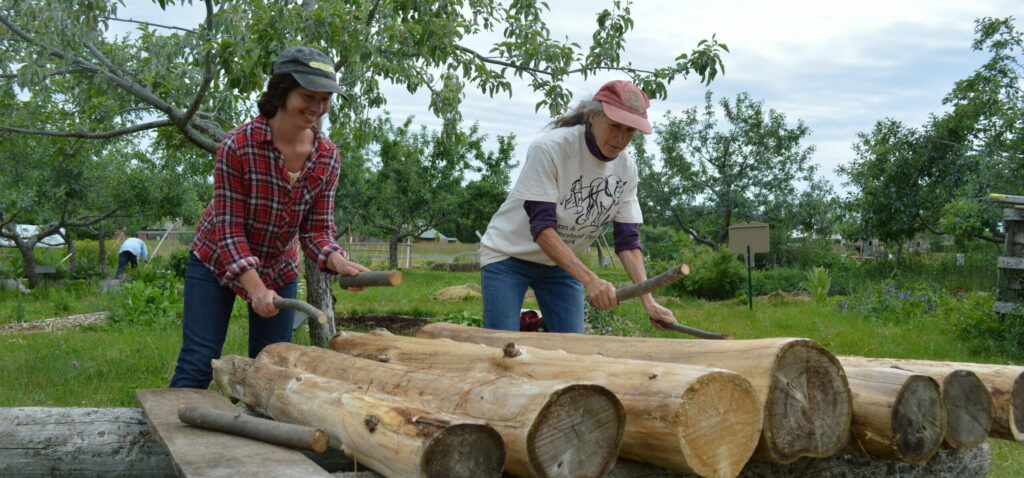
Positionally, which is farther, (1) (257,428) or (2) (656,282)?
(2) (656,282)

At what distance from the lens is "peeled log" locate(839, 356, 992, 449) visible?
2.47m

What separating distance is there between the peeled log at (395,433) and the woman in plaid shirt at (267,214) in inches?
27.3

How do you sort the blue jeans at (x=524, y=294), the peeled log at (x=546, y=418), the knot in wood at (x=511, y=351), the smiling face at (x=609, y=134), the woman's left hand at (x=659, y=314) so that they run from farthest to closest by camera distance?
the blue jeans at (x=524, y=294)
the woman's left hand at (x=659, y=314)
the smiling face at (x=609, y=134)
the knot in wood at (x=511, y=351)
the peeled log at (x=546, y=418)

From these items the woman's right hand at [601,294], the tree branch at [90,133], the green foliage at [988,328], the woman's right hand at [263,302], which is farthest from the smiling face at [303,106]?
the green foliage at [988,328]

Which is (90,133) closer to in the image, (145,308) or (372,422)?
(145,308)

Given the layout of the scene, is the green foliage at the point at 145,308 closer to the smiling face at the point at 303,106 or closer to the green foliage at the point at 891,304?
the smiling face at the point at 303,106

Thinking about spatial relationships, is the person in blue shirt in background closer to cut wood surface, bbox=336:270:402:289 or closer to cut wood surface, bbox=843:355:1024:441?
cut wood surface, bbox=336:270:402:289

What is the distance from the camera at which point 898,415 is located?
2.25m

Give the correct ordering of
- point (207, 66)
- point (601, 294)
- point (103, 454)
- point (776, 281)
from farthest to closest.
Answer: point (776, 281) → point (207, 66) → point (601, 294) → point (103, 454)

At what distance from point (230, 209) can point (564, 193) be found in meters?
1.40

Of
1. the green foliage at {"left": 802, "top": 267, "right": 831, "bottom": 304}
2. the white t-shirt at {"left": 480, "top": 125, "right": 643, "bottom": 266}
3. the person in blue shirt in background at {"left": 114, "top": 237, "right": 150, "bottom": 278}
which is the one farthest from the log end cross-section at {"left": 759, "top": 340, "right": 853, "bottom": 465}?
the person in blue shirt in background at {"left": 114, "top": 237, "right": 150, "bottom": 278}

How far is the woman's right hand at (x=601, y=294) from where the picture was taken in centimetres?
310

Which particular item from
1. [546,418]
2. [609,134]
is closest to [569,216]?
[609,134]

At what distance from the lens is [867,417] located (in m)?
2.28
